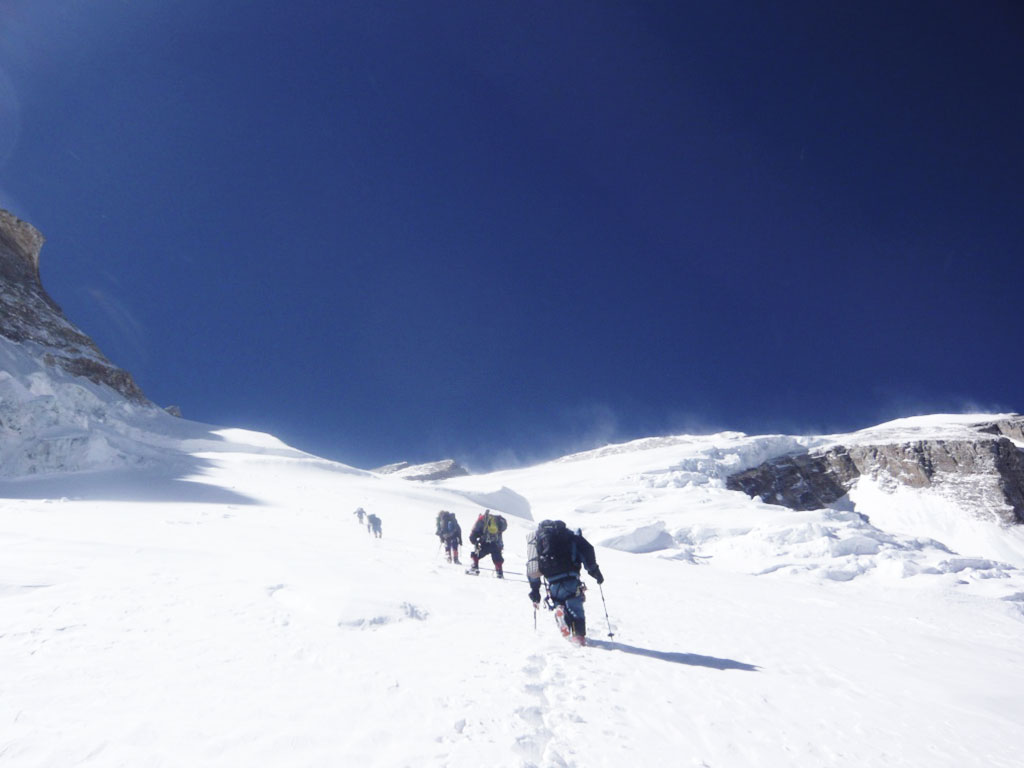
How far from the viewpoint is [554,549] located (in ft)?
23.9

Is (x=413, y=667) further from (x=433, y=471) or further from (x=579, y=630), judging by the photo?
(x=433, y=471)

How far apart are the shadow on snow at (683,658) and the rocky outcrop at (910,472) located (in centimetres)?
11580

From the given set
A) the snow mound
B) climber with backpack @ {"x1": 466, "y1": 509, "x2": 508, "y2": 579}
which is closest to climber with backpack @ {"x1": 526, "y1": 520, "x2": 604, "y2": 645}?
climber with backpack @ {"x1": 466, "y1": 509, "x2": 508, "y2": 579}

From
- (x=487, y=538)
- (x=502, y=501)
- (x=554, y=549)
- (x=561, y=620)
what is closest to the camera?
(x=561, y=620)

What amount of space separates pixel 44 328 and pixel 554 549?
62591 millimetres

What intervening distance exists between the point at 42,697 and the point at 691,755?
447cm

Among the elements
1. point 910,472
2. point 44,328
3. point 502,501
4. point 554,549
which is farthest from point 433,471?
point 554,549

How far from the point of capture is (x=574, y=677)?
17.0 feet

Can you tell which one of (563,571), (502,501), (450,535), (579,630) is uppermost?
(502,501)

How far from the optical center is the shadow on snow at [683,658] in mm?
6219

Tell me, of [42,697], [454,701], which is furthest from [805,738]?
[42,697]

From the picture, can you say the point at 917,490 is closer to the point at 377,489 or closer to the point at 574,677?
the point at 377,489

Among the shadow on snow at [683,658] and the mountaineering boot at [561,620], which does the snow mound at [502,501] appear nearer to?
the mountaineering boot at [561,620]

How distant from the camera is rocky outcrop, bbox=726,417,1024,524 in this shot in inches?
4818
